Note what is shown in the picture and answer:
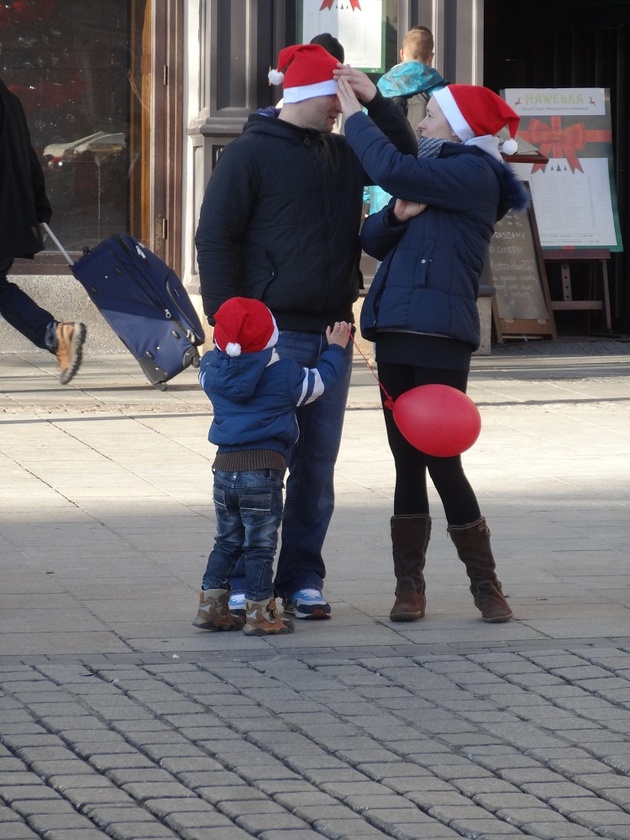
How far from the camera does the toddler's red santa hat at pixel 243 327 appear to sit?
4.80 m

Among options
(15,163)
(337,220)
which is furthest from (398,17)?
(337,220)

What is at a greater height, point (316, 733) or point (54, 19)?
point (54, 19)

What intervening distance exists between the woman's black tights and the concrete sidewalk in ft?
1.22

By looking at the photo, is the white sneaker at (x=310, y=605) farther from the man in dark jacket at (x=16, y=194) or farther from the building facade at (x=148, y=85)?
the building facade at (x=148, y=85)

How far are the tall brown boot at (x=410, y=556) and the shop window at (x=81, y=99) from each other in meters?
7.15

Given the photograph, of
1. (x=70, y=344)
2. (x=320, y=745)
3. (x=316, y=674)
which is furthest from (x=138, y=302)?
(x=320, y=745)

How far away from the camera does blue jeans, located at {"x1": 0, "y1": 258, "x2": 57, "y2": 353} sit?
854 centimetres

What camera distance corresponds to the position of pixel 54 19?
1186 cm

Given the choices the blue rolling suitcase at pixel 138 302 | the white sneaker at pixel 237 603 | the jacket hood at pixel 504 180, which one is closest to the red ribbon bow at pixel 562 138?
the blue rolling suitcase at pixel 138 302

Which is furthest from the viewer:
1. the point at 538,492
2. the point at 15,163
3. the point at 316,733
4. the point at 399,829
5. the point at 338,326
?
the point at 15,163

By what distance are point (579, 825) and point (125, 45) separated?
9.41 meters

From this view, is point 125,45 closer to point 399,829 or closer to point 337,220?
point 337,220

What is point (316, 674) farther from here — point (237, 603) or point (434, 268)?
point (434, 268)

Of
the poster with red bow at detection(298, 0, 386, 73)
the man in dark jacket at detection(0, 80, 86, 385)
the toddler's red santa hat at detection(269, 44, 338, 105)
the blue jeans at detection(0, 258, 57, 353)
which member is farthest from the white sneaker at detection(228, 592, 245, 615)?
the poster with red bow at detection(298, 0, 386, 73)
